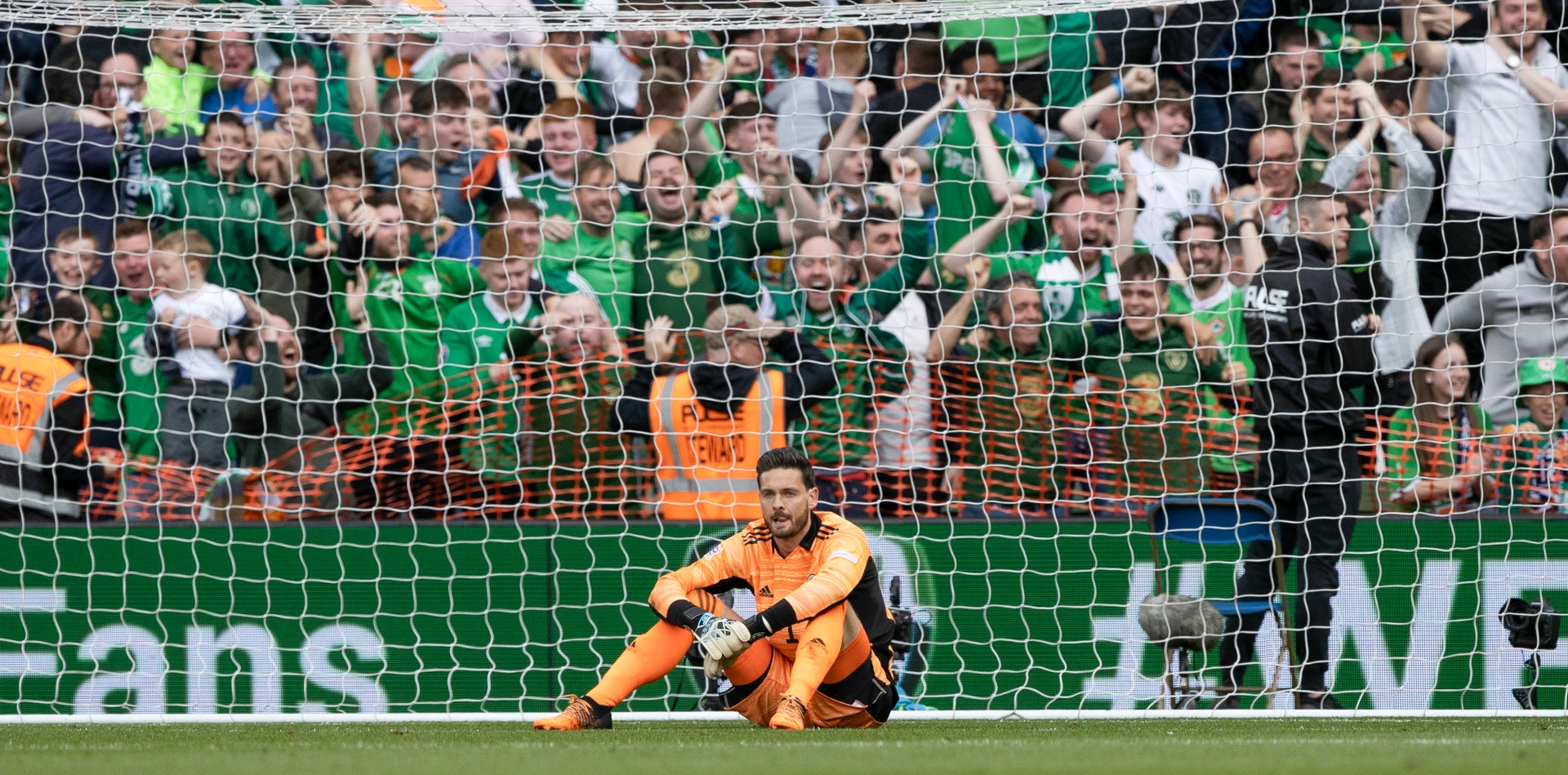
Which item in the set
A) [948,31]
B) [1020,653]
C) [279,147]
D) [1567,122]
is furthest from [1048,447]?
[279,147]

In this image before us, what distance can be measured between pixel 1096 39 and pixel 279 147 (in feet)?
13.1

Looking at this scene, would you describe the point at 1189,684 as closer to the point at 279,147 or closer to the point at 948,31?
the point at 948,31

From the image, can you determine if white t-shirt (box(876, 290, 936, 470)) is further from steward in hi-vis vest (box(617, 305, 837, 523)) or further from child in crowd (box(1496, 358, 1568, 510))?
child in crowd (box(1496, 358, 1568, 510))

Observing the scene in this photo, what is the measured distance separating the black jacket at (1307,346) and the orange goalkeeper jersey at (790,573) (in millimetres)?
2414

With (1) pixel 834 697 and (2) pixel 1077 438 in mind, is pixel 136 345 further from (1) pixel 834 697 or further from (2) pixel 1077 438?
(2) pixel 1077 438

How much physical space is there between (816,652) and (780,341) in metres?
2.66

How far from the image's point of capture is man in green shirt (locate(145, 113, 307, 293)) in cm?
721

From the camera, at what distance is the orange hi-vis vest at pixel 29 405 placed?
655cm

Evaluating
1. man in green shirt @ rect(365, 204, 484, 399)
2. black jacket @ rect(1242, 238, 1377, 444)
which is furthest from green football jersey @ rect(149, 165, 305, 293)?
black jacket @ rect(1242, 238, 1377, 444)

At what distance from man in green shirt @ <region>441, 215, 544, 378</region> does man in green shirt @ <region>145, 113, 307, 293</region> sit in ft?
2.63

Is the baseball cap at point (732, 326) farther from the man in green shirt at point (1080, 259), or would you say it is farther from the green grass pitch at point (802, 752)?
the green grass pitch at point (802, 752)

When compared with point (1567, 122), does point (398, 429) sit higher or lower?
lower

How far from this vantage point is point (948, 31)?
7953mm

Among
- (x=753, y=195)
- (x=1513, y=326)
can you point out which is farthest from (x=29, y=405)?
(x=1513, y=326)
